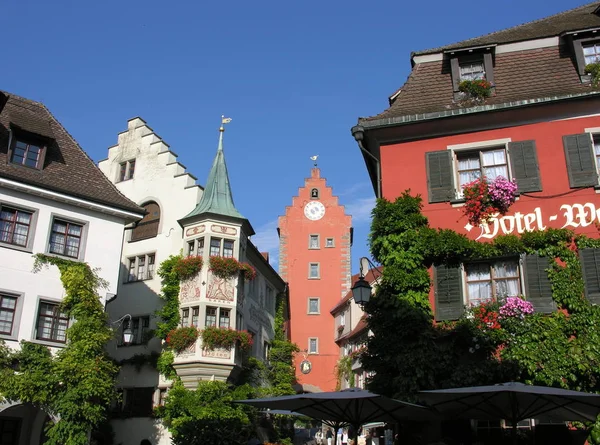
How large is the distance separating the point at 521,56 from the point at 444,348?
7856mm

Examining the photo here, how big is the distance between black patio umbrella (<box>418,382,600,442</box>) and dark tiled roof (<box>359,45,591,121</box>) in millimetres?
7394

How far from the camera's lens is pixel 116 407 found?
92.0ft

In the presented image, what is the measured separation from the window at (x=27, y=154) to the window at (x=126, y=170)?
419 inches

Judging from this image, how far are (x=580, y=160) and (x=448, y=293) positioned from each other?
167 inches

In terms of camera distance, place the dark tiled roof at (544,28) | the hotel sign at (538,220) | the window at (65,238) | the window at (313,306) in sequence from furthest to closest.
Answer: the window at (313,306), the window at (65,238), the dark tiled roof at (544,28), the hotel sign at (538,220)

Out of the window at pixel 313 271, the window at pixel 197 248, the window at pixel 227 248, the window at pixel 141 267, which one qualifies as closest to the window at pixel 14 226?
the window at pixel 197 248

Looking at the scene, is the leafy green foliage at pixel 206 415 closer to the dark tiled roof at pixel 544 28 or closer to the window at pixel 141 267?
the window at pixel 141 267

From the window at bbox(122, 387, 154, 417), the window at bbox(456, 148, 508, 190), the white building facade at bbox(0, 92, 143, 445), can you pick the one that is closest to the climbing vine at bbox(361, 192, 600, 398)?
the window at bbox(456, 148, 508, 190)

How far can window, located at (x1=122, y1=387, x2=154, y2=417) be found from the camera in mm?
27203

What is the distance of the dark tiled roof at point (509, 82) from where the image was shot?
1556 cm

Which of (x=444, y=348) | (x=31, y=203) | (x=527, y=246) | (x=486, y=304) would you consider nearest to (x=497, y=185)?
(x=527, y=246)

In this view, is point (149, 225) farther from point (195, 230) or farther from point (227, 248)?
point (227, 248)

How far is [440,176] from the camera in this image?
15.6 metres

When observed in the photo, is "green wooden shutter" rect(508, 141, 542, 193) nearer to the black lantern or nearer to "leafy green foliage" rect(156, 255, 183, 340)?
the black lantern
